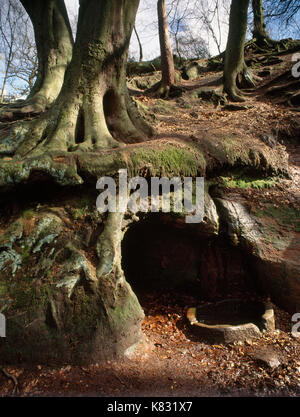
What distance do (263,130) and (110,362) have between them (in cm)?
535

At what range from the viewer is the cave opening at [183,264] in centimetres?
443

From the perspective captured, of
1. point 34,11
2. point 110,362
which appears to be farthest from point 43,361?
point 34,11

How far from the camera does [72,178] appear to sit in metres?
3.40

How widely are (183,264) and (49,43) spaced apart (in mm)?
6168

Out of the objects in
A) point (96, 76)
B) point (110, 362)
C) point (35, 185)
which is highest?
point (96, 76)

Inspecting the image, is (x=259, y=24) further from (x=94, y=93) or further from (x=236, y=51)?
(x=94, y=93)

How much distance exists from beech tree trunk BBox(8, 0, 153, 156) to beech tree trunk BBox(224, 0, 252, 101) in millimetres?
4025

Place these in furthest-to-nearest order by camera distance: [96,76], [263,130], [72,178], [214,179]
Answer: [263,130] → [214,179] → [96,76] → [72,178]

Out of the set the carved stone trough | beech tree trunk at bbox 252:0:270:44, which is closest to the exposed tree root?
the carved stone trough

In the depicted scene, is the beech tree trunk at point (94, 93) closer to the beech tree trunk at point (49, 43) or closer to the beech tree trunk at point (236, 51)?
the beech tree trunk at point (49, 43)

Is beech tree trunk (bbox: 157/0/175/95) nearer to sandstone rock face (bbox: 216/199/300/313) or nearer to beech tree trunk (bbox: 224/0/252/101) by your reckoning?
beech tree trunk (bbox: 224/0/252/101)

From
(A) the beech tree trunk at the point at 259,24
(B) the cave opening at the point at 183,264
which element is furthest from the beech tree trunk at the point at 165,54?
(B) the cave opening at the point at 183,264

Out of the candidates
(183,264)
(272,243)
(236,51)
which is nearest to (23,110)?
(183,264)
